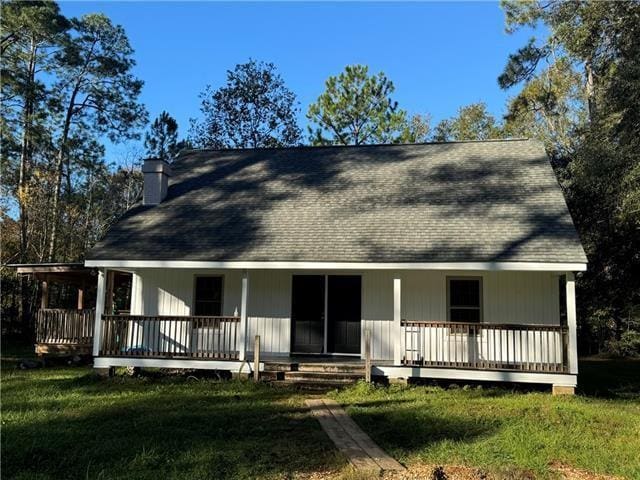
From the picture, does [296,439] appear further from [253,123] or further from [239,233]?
[253,123]

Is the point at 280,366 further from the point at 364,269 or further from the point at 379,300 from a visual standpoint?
the point at 379,300

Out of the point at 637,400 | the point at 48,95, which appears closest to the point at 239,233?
the point at 637,400

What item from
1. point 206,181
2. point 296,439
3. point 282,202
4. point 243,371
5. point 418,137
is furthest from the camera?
point 418,137

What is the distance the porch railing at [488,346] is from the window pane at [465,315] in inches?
22.2

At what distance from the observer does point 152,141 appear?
33.9 m

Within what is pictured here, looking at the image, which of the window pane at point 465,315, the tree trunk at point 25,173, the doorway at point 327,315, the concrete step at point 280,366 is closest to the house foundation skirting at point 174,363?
the concrete step at point 280,366

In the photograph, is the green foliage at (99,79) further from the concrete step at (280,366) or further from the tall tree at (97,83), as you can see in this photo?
the concrete step at (280,366)

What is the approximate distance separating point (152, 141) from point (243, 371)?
24.8 metres

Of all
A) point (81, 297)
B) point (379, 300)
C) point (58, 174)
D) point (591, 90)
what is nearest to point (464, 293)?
point (379, 300)

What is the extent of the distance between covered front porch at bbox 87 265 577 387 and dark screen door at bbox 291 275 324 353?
25 mm

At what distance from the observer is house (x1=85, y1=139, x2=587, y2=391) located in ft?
38.1

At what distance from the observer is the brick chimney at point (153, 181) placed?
50.8 feet

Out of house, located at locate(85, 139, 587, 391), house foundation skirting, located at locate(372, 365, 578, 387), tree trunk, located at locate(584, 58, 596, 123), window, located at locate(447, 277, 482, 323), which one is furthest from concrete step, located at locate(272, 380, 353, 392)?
tree trunk, located at locate(584, 58, 596, 123)

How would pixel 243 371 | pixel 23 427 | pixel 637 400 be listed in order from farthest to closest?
pixel 243 371 < pixel 637 400 < pixel 23 427
